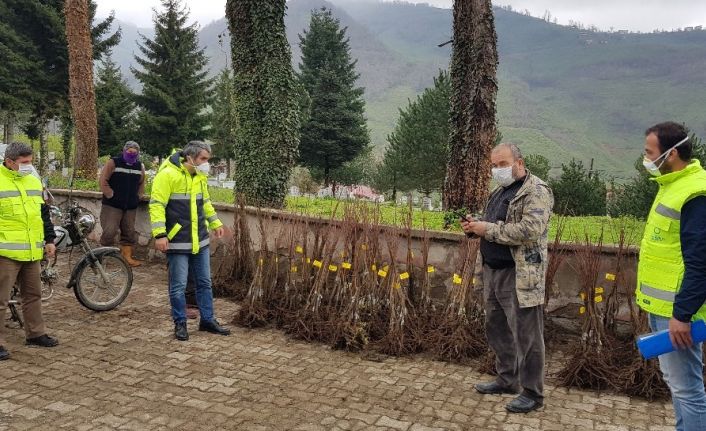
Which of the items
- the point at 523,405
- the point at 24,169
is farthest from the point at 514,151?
the point at 24,169

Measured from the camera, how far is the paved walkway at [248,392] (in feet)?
11.6

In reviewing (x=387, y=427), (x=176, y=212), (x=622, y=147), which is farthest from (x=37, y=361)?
(x=622, y=147)

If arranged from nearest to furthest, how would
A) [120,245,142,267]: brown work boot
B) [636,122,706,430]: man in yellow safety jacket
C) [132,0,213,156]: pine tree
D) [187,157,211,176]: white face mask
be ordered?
[636,122,706,430]: man in yellow safety jacket, [187,157,211,176]: white face mask, [120,245,142,267]: brown work boot, [132,0,213,156]: pine tree

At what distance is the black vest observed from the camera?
295 inches

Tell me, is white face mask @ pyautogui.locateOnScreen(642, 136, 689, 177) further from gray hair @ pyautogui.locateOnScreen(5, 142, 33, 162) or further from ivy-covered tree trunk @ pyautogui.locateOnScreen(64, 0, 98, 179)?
ivy-covered tree trunk @ pyautogui.locateOnScreen(64, 0, 98, 179)

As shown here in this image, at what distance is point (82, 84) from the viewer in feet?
35.8

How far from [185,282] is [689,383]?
4.07 meters

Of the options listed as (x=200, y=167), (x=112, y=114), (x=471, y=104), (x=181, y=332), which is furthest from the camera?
(x=112, y=114)

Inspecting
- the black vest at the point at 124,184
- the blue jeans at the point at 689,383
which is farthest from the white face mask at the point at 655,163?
the black vest at the point at 124,184

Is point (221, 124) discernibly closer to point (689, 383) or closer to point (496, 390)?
point (496, 390)

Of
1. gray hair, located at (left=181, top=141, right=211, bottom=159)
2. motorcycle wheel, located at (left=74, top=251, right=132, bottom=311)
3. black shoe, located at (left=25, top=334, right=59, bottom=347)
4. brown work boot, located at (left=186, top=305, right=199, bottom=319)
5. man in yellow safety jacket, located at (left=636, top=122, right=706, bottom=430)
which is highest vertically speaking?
gray hair, located at (left=181, top=141, right=211, bottom=159)

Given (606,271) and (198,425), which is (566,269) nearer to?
(606,271)

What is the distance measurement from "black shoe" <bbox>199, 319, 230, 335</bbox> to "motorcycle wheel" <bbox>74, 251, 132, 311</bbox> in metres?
1.21

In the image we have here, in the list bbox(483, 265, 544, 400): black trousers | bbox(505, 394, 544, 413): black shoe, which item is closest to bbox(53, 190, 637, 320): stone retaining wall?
bbox(483, 265, 544, 400): black trousers
